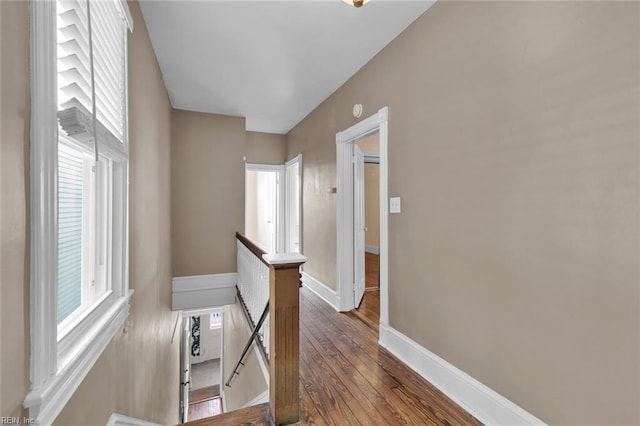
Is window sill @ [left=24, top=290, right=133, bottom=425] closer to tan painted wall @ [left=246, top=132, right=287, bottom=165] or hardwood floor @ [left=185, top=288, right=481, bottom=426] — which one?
hardwood floor @ [left=185, top=288, right=481, bottom=426]

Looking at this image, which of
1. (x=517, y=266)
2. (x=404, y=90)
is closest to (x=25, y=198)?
(x=517, y=266)

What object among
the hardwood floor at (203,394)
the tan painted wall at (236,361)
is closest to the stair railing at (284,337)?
the tan painted wall at (236,361)

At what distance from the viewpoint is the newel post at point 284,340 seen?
1586 mm

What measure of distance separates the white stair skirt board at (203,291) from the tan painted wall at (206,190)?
3.9 inches

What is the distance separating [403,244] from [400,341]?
0.78 metres

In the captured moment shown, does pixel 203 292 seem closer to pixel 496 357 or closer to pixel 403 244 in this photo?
pixel 403 244

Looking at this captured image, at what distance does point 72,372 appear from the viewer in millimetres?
957

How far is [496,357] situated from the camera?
158cm

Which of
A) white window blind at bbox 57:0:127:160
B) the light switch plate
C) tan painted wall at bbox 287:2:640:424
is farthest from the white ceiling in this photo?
the light switch plate

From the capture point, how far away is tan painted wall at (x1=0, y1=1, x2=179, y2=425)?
70cm

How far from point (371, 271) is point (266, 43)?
4168mm

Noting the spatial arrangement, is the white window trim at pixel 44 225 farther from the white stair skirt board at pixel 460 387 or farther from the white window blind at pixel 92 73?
the white stair skirt board at pixel 460 387

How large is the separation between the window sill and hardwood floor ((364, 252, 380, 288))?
3.63 metres

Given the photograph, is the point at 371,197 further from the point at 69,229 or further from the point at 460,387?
the point at 69,229
